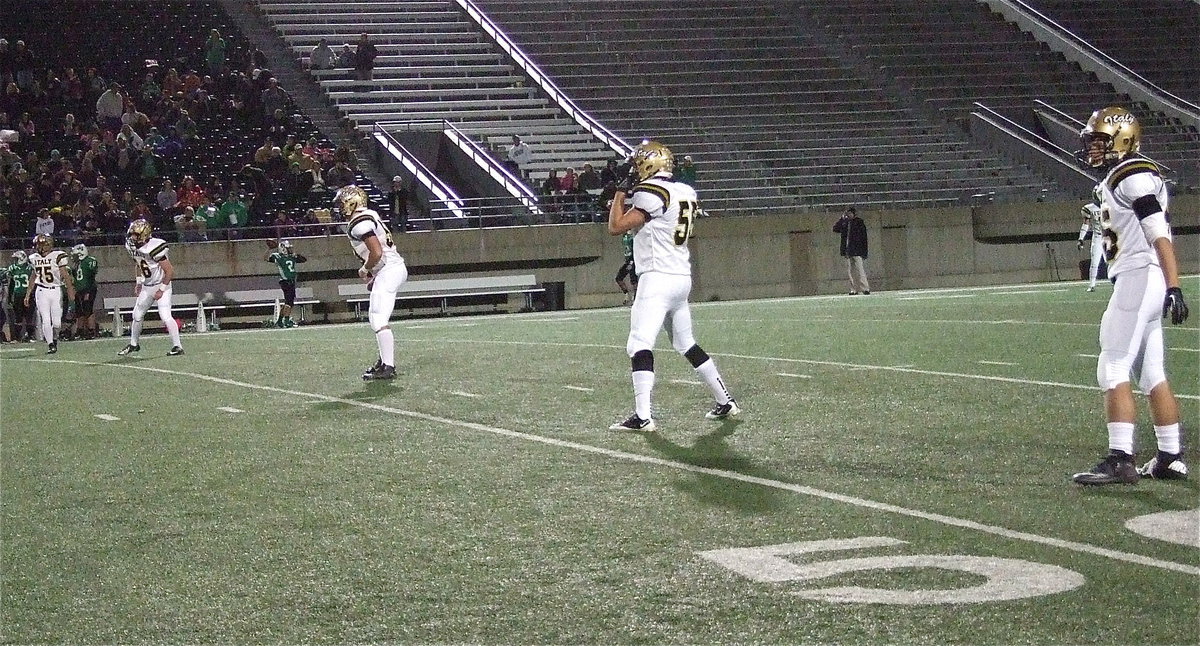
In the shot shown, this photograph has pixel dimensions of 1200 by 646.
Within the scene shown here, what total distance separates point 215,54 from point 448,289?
800 cm

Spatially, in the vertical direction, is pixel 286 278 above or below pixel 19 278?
below

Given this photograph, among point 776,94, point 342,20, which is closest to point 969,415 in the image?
point 776,94

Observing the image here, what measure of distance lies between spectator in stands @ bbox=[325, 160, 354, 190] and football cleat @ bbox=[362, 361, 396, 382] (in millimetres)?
14965

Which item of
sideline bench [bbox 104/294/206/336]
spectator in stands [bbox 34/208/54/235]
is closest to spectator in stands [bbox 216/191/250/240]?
sideline bench [bbox 104/294/206/336]

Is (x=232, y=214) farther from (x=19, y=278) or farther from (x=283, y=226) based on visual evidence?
(x=19, y=278)

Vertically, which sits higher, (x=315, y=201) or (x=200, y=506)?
(x=315, y=201)

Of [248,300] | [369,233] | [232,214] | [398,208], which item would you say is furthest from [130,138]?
[369,233]

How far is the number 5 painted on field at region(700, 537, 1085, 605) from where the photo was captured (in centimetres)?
442

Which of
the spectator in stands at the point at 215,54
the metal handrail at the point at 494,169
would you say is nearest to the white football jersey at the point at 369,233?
the metal handrail at the point at 494,169

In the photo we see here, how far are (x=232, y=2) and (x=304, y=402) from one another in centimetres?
2513

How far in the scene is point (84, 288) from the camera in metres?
24.3

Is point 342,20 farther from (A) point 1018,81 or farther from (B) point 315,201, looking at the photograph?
(A) point 1018,81

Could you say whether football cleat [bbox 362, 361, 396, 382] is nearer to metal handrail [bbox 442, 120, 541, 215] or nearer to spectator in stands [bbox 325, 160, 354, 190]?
spectator in stands [bbox 325, 160, 354, 190]

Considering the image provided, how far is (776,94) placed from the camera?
1330 inches
